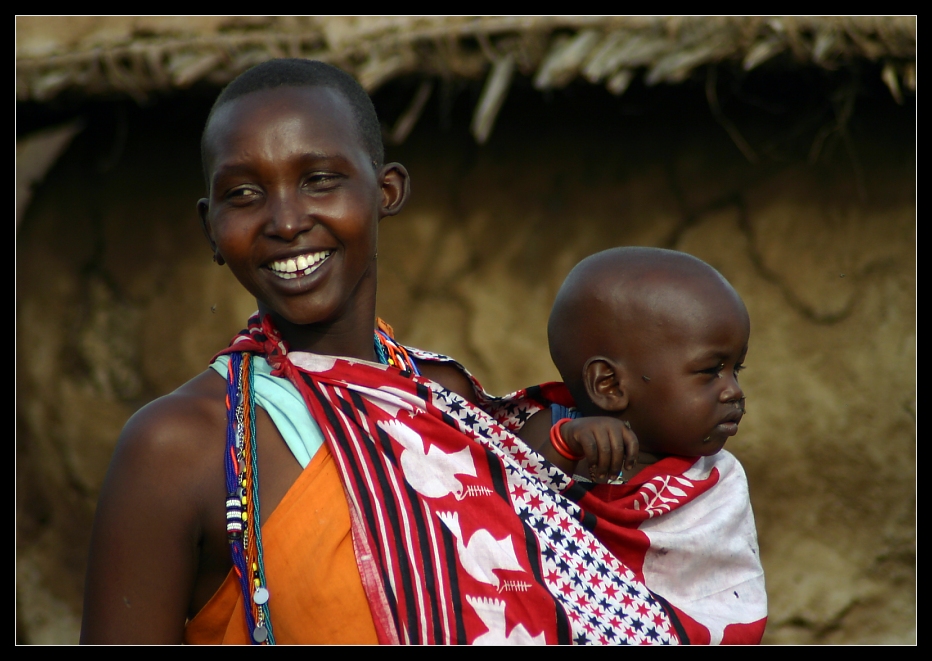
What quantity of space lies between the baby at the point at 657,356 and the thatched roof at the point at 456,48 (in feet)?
4.87

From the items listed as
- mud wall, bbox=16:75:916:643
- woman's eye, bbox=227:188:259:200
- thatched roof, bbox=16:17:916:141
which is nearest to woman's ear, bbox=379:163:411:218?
woman's eye, bbox=227:188:259:200

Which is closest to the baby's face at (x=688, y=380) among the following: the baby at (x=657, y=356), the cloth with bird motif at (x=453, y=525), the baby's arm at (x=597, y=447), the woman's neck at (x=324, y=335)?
the baby at (x=657, y=356)

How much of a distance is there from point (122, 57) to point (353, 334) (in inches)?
87.0

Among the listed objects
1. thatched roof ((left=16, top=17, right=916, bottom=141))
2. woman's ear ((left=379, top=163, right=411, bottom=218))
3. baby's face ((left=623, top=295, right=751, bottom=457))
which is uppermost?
thatched roof ((left=16, top=17, right=916, bottom=141))

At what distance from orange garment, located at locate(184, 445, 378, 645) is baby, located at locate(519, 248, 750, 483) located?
1.73 ft

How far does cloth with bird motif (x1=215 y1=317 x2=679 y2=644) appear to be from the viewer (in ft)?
5.26

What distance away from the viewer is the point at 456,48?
3.46 m

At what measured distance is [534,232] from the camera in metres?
3.95

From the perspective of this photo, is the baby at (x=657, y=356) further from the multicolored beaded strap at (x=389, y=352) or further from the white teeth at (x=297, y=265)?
Result: the white teeth at (x=297, y=265)

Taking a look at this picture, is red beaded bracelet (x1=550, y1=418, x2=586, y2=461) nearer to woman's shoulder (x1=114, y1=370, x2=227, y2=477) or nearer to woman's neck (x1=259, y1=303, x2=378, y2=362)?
woman's neck (x1=259, y1=303, x2=378, y2=362)

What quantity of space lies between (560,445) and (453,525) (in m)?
0.35

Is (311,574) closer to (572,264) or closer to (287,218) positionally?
(287,218)

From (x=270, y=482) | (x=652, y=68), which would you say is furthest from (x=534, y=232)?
(x=270, y=482)

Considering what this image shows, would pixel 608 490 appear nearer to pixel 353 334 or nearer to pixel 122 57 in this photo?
pixel 353 334
